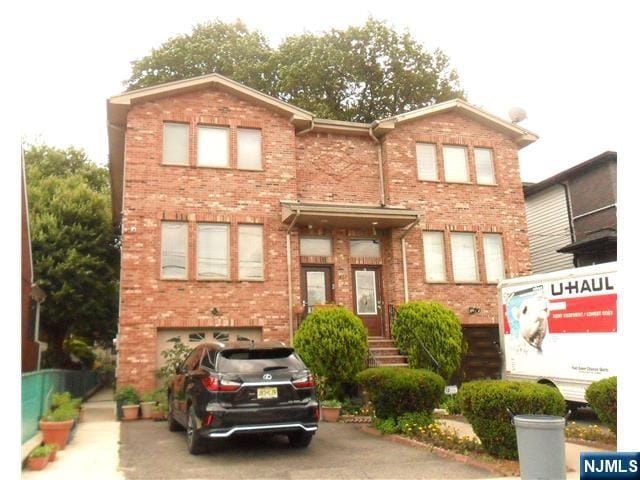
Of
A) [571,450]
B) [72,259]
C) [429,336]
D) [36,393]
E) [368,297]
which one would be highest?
[72,259]

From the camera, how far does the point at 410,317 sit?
15.5 metres

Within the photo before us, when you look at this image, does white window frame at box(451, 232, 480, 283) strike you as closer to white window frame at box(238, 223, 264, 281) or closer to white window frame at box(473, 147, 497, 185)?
white window frame at box(473, 147, 497, 185)

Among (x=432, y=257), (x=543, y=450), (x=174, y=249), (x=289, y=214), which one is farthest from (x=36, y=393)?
(x=432, y=257)

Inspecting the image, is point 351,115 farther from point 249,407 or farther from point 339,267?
point 249,407

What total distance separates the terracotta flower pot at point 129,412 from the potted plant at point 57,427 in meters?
3.67

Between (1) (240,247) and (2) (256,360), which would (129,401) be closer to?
(1) (240,247)

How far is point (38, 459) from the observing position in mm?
7828

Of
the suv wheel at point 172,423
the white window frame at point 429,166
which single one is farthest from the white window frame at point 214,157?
the suv wheel at point 172,423

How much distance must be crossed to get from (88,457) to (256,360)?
3024 mm

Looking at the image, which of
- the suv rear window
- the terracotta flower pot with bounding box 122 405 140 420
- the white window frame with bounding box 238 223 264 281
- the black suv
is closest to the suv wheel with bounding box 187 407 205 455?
the black suv

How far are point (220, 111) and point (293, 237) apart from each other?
4343 millimetres

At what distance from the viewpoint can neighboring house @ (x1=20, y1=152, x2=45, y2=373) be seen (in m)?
16.4

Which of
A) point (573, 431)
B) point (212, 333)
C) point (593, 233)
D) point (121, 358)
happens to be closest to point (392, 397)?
point (573, 431)

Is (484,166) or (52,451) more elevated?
(484,166)
